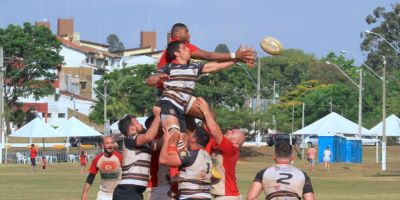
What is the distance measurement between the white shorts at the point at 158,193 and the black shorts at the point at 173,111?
0.93 meters

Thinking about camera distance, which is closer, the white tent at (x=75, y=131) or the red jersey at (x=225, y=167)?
the red jersey at (x=225, y=167)

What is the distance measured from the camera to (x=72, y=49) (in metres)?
164

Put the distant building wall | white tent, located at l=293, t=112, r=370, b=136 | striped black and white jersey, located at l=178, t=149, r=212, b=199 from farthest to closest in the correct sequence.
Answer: the distant building wall → white tent, located at l=293, t=112, r=370, b=136 → striped black and white jersey, located at l=178, t=149, r=212, b=199

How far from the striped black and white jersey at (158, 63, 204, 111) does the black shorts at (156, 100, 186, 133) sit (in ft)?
0.15

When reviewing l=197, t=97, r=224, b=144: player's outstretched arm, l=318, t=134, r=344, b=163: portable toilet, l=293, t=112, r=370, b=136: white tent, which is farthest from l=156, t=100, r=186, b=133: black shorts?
l=318, t=134, r=344, b=163: portable toilet

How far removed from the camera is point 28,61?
390 ft

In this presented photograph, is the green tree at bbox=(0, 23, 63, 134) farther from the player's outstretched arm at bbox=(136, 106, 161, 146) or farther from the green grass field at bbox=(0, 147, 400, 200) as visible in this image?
the player's outstretched arm at bbox=(136, 106, 161, 146)

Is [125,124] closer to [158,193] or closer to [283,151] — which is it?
[158,193]

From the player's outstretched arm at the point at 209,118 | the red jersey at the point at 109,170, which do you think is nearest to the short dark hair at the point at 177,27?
the player's outstretched arm at the point at 209,118

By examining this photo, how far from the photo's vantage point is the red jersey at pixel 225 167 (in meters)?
16.8

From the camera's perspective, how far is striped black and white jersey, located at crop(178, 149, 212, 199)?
1505 cm

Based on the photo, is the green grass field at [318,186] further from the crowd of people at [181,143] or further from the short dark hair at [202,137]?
the short dark hair at [202,137]

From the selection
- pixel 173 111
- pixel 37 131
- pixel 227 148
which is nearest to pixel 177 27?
pixel 173 111

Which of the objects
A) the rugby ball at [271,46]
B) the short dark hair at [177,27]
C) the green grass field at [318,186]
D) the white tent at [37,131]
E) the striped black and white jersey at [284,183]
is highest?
the short dark hair at [177,27]
